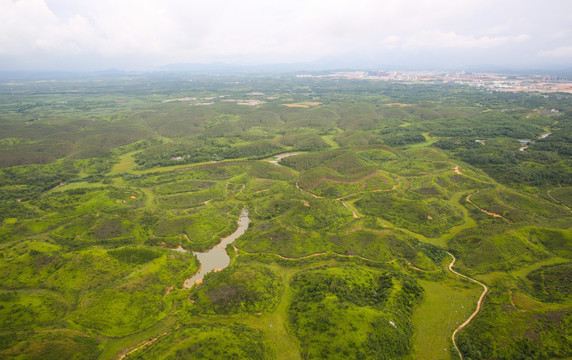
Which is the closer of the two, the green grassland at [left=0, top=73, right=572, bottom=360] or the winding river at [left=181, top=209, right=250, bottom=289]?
the green grassland at [left=0, top=73, right=572, bottom=360]

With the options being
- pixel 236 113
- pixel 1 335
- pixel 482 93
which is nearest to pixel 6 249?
pixel 1 335

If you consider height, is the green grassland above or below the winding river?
above

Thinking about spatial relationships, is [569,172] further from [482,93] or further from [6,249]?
[482,93]

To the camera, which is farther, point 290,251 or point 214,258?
point 214,258

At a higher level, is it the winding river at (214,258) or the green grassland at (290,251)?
the green grassland at (290,251)

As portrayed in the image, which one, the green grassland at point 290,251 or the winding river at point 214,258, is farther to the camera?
the winding river at point 214,258
